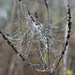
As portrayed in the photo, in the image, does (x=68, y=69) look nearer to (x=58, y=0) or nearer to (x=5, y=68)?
(x=5, y=68)

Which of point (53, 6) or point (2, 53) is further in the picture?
point (53, 6)

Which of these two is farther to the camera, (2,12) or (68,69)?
(2,12)

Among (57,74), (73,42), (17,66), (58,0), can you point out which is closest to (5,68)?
(17,66)

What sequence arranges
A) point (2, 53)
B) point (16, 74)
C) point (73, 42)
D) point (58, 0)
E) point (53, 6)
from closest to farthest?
point (16, 74) → point (2, 53) → point (73, 42) → point (53, 6) → point (58, 0)

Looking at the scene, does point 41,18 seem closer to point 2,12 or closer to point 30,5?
point 30,5

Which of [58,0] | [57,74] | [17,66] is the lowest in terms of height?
[58,0]

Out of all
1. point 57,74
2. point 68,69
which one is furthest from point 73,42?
point 57,74

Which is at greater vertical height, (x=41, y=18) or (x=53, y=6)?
(x=41, y=18)

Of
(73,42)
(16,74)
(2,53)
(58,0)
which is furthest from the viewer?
(58,0)

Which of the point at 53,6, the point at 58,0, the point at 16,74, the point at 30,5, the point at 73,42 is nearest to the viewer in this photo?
the point at 16,74
